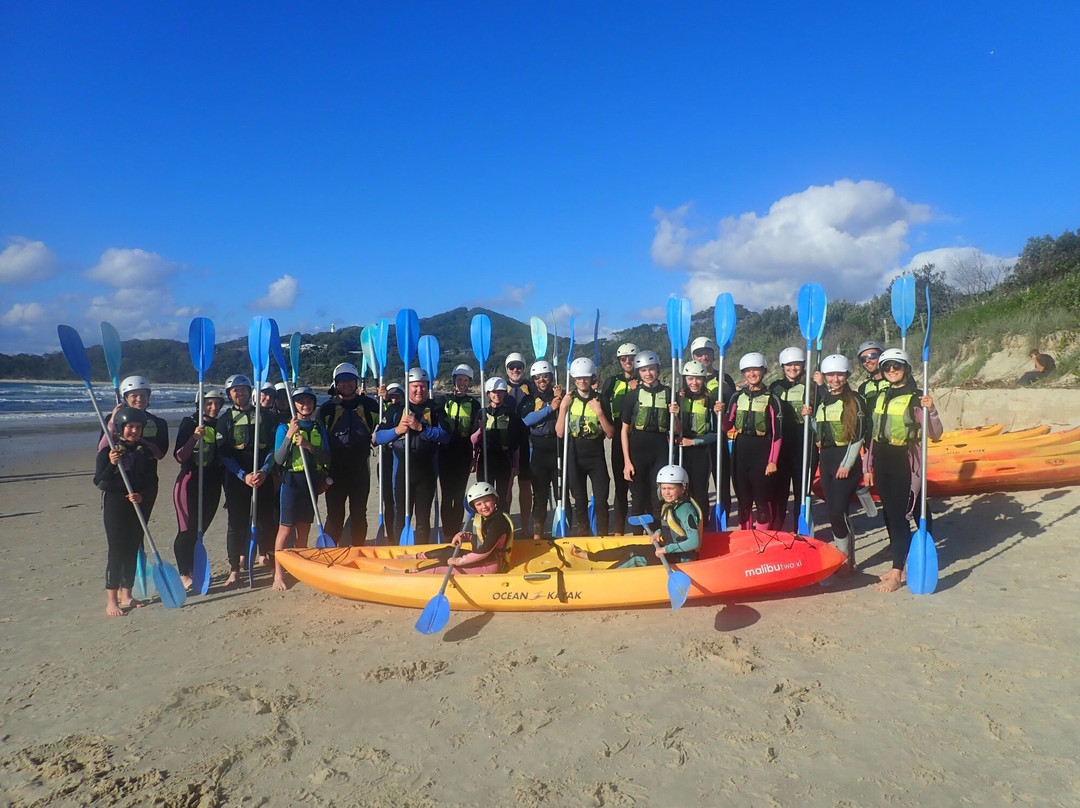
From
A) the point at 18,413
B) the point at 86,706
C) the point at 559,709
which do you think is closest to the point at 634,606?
the point at 559,709

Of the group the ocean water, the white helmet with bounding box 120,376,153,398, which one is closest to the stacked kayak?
the white helmet with bounding box 120,376,153,398

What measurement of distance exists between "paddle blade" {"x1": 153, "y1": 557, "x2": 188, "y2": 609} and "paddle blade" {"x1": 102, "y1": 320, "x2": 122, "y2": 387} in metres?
1.42

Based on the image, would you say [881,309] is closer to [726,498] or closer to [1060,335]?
[1060,335]

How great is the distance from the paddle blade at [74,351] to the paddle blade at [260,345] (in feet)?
4.03

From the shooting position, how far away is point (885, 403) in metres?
4.71

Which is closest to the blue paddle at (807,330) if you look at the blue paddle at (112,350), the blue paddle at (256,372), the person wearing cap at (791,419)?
the person wearing cap at (791,419)

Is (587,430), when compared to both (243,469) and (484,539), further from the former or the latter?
(243,469)

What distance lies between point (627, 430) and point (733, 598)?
1635 millimetres

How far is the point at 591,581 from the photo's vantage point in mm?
4461

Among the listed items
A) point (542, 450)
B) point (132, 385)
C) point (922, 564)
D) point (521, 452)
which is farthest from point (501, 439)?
point (922, 564)

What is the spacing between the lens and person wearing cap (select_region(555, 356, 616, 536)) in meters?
5.64

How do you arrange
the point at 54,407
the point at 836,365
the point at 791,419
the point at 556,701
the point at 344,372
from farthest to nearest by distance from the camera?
the point at 54,407, the point at 791,419, the point at 344,372, the point at 836,365, the point at 556,701

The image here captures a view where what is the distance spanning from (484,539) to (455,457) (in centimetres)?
131

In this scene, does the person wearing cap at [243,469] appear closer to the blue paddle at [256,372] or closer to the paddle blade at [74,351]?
the blue paddle at [256,372]
